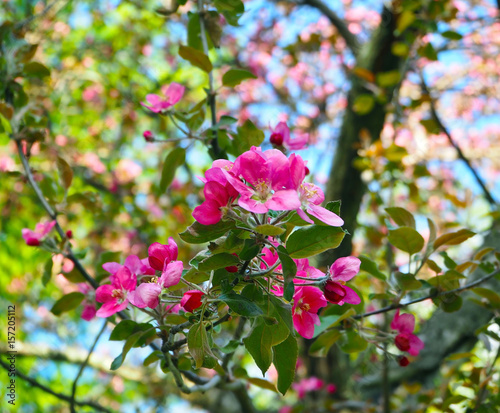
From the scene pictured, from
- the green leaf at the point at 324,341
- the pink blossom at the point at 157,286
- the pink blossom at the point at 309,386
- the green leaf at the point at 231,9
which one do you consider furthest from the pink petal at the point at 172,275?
the pink blossom at the point at 309,386

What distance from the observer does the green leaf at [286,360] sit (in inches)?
28.5

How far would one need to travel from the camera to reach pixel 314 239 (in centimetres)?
64

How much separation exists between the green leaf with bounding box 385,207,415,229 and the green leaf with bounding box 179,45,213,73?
55cm

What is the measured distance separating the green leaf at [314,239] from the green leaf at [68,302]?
69cm

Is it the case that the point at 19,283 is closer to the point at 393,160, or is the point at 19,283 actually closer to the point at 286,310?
the point at 393,160

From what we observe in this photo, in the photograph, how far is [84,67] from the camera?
349cm

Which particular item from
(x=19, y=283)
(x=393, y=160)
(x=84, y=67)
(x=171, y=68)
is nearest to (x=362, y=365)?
(x=393, y=160)

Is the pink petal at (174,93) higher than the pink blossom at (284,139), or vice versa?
the pink petal at (174,93)

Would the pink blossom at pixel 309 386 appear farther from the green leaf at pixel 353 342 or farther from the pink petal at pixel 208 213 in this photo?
the pink petal at pixel 208 213

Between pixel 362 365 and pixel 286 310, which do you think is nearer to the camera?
pixel 286 310

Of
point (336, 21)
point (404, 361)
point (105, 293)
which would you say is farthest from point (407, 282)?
point (336, 21)

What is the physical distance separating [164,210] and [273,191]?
8.10 ft

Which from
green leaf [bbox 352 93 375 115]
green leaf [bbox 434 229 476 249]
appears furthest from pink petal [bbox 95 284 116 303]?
green leaf [bbox 352 93 375 115]

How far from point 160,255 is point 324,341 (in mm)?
517
